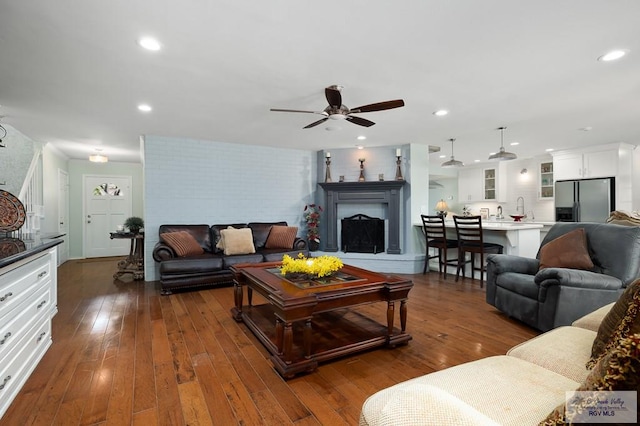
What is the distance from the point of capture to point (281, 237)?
570 cm

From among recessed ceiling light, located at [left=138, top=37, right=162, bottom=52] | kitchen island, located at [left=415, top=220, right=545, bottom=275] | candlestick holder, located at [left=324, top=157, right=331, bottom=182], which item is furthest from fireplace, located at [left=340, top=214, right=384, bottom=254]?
recessed ceiling light, located at [left=138, top=37, right=162, bottom=52]

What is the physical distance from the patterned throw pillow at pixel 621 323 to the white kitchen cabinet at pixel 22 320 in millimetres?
2973

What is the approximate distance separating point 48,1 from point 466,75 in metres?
3.20

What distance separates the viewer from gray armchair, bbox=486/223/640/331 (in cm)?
268

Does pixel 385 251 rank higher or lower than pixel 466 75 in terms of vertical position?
lower

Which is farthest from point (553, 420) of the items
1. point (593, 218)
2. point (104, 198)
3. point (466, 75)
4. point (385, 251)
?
point (104, 198)

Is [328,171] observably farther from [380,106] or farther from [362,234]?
[380,106]

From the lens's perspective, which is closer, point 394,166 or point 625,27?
point 625,27

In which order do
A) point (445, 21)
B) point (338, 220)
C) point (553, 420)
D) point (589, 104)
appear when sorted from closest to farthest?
1. point (553, 420)
2. point (445, 21)
3. point (589, 104)
4. point (338, 220)

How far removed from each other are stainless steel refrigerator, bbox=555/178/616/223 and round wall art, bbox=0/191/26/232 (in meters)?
8.68

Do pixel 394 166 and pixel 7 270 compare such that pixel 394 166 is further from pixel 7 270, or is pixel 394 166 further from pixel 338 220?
pixel 7 270

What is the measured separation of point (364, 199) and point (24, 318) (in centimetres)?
508

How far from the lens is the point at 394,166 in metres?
6.06

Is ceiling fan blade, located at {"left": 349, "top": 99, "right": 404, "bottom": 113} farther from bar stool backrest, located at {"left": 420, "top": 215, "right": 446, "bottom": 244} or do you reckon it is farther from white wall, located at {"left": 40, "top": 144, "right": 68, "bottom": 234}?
white wall, located at {"left": 40, "top": 144, "right": 68, "bottom": 234}
